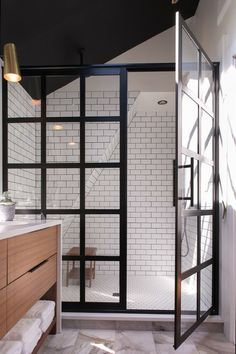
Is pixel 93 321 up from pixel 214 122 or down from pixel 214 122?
down

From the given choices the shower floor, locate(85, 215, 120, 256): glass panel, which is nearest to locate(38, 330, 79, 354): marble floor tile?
the shower floor

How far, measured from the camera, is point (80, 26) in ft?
8.79

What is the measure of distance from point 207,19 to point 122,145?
163cm

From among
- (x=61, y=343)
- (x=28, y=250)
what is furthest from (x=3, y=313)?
(x=61, y=343)

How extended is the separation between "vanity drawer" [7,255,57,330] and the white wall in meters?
1.36

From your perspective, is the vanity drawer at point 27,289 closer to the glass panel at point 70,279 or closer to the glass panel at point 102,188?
the glass panel at point 70,279

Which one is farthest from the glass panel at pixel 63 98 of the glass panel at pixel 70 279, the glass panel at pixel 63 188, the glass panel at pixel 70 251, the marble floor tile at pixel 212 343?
the marble floor tile at pixel 212 343

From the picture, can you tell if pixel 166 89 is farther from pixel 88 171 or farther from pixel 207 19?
pixel 88 171

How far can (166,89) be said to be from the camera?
3.83 m

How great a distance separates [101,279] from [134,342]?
1.89 ft

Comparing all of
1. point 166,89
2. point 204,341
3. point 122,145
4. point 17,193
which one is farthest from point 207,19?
point 204,341

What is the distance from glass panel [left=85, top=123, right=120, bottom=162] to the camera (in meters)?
2.56

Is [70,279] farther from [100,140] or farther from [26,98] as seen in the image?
[26,98]

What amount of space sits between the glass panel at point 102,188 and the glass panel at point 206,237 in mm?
749
